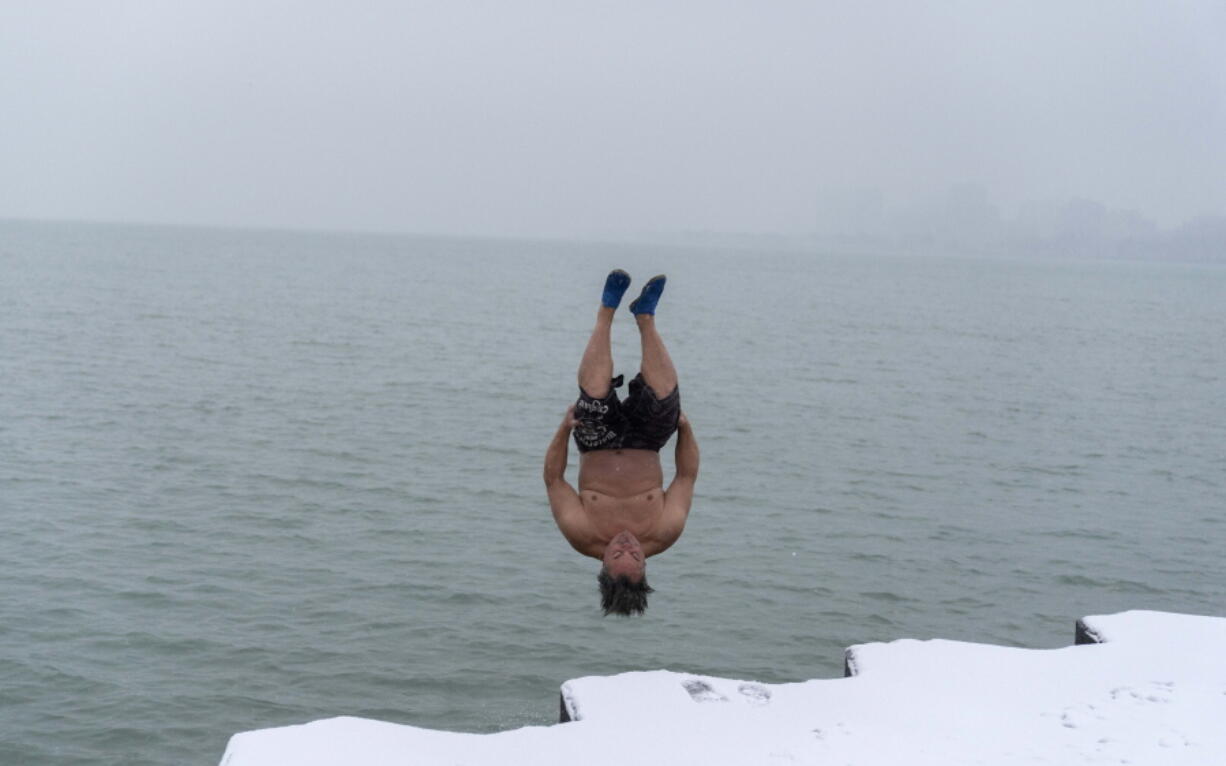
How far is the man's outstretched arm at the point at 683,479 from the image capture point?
9.04m

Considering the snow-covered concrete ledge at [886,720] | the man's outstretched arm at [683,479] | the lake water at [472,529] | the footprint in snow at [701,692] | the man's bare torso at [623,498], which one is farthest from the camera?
the lake water at [472,529]

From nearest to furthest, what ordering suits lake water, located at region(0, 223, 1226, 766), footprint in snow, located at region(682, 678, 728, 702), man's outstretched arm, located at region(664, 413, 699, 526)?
man's outstretched arm, located at region(664, 413, 699, 526) → footprint in snow, located at region(682, 678, 728, 702) → lake water, located at region(0, 223, 1226, 766)

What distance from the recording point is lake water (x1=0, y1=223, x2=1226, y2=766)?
1484cm

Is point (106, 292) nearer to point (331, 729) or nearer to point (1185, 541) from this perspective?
point (1185, 541)

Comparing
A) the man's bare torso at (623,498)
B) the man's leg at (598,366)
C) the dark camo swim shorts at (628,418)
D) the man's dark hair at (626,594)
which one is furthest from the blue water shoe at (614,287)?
the man's dark hair at (626,594)

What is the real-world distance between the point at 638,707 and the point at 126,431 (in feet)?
77.0

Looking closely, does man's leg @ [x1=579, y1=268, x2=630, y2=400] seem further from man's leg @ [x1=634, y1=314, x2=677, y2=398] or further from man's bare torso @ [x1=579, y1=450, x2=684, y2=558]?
man's bare torso @ [x1=579, y1=450, x2=684, y2=558]

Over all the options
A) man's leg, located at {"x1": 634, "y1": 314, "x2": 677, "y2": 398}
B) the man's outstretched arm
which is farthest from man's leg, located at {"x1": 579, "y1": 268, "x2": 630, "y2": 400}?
the man's outstretched arm

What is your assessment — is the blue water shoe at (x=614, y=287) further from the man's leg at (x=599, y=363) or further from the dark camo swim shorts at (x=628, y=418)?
the dark camo swim shorts at (x=628, y=418)

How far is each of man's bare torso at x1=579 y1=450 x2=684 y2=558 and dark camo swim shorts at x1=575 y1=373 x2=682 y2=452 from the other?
95mm

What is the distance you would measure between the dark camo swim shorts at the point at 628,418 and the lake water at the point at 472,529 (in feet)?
19.9

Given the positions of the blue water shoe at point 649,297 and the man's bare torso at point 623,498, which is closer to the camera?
the blue water shoe at point 649,297

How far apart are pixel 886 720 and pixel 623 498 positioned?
8.89 feet

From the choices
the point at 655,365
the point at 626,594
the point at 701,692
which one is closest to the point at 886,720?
the point at 701,692
